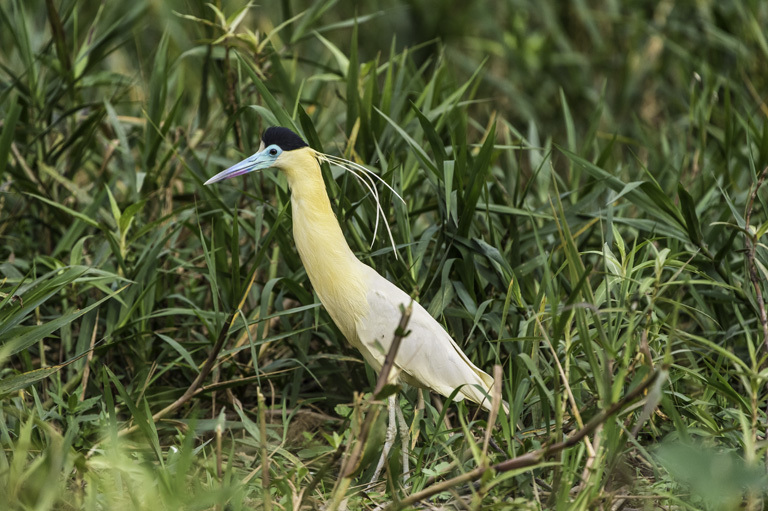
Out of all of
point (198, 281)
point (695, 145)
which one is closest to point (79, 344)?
point (198, 281)

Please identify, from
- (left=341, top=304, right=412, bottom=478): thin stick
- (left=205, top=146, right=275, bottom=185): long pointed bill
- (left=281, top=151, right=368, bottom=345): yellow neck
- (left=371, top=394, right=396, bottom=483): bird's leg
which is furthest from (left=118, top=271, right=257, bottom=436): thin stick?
(left=341, top=304, right=412, bottom=478): thin stick

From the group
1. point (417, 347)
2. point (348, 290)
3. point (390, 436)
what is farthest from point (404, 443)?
point (348, 290)

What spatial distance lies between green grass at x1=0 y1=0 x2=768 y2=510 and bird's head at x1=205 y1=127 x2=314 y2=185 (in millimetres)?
129

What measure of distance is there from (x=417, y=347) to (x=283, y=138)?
26.4 inches

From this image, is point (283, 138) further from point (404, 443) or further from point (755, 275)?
point (755, 275)

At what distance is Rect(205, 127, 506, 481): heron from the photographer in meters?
2.28

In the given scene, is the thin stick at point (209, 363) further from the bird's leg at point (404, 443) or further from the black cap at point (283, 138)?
the bird's leg at point (404, 443)

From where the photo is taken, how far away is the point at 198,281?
3100 mm

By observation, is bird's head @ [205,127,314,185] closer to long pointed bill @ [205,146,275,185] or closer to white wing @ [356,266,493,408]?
long pointed bill @ [205,146,275,185]

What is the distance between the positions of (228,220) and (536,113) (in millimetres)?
2906

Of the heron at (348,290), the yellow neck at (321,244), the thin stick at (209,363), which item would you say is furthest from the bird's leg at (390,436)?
the thin stick at (209,363)

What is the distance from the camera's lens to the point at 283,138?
2.26 m

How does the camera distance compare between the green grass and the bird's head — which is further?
the bird's head

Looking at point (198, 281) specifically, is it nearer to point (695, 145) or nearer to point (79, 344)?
point (79, 344)
